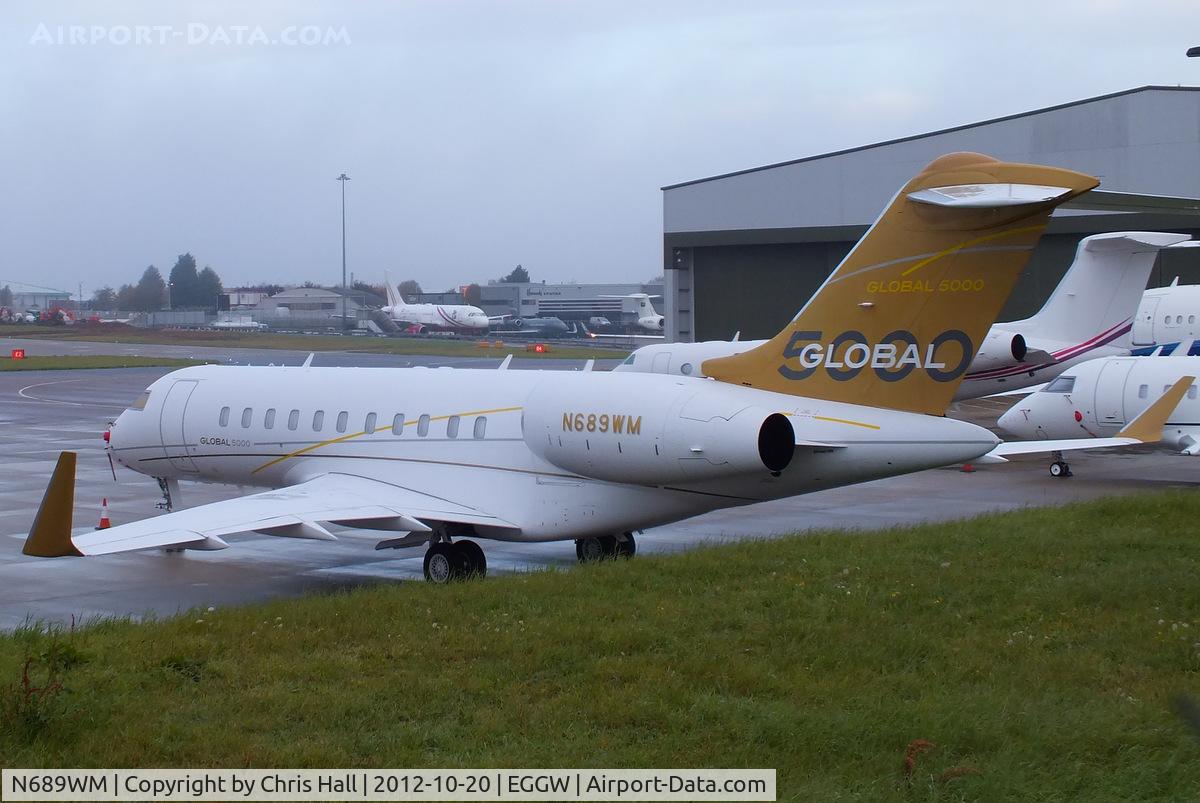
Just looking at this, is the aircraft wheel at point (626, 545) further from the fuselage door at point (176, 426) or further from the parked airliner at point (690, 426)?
the fuselage door at point (176, 426)

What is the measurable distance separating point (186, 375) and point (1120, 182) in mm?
28545

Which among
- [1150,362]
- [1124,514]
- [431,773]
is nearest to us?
[431,773]

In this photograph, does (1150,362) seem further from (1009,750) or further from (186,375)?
(1009,750)

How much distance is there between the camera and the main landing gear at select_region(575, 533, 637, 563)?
50.0ft

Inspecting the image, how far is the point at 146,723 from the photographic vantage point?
7.61 m

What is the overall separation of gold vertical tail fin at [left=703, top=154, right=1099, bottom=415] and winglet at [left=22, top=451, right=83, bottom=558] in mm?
6488

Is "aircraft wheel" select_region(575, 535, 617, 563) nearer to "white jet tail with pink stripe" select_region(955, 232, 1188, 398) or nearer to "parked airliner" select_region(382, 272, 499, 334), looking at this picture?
"white jet tail with pink stripe" select_region(955, 232, 1188, 398)

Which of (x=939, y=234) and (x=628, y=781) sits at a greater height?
(x=939, y=234)

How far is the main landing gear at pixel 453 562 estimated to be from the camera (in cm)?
1428

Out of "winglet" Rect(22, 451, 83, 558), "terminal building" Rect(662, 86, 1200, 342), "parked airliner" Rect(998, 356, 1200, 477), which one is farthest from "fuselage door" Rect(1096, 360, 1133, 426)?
"winglet" Rect(22, 451, 83, 558)

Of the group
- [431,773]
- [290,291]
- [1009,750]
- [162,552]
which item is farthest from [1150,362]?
[290,291]

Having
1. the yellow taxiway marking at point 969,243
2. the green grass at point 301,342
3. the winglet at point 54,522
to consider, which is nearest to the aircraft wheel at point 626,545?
the yellow taxiway marking at point 969,243

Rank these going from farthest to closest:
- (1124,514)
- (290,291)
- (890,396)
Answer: (290,291) → (1124,514) → (890,396)

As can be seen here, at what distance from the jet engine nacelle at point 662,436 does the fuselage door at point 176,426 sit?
584 centimetres
